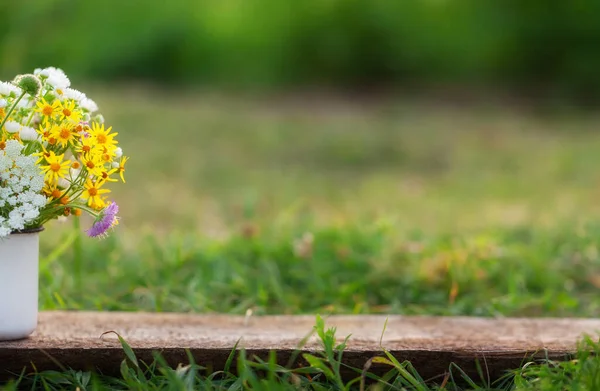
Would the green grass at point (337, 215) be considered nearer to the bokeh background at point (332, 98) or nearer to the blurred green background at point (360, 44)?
the bokeh background at point (332, 98)

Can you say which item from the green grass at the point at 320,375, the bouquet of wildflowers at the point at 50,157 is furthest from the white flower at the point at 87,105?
the green grass at the point at 320,375

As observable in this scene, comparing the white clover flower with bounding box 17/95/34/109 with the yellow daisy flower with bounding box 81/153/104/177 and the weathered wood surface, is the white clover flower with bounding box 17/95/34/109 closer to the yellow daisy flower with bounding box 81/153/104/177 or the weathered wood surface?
the yellow daisy flower with bounding box 81/153/104/177

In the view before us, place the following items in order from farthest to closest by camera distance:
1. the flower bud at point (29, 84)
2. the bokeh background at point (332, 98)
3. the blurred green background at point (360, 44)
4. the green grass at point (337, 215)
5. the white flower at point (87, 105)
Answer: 1. the blurred green background at point (360, 44)
2. the bokeh background at point (332, 98)
3. the green grass at point (337, 215)
4. the white flower at point (87, 105)
5. the flower bud at point (29, 84)

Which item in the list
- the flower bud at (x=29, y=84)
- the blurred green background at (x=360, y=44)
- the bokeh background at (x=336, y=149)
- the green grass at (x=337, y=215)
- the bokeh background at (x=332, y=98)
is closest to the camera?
the flower bud at (x=29, y=84)

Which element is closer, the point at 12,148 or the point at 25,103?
the point at 12,148

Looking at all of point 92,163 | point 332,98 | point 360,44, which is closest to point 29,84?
point 92,163

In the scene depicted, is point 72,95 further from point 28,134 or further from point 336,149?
point 336,149
